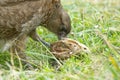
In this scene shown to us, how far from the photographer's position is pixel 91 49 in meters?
4.96

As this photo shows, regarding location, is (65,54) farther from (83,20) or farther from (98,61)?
(83,20)

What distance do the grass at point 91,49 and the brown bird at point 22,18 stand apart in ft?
0.57

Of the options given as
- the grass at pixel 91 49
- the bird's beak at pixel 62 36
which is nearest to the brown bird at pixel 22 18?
the bird's beak at pixel 62 36

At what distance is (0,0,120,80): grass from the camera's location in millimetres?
3953

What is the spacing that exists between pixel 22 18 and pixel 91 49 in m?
0.84

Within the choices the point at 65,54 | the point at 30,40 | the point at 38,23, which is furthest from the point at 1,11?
the point at 30,40

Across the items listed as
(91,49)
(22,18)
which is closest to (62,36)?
(91,49)

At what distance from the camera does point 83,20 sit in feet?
19.5

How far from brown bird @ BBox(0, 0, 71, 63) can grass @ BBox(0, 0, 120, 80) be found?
0.57 ft

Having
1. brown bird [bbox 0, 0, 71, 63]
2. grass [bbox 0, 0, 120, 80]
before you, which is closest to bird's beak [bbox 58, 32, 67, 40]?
brown bird [bbox 0, 0, 71, 63]

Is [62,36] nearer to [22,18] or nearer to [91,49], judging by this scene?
[91,49]

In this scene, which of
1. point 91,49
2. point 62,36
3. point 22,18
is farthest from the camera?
point 62,36

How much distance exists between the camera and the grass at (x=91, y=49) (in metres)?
3.95

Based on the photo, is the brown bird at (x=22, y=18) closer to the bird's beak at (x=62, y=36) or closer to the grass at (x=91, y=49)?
the bird's beak at (x=62, y=36)
